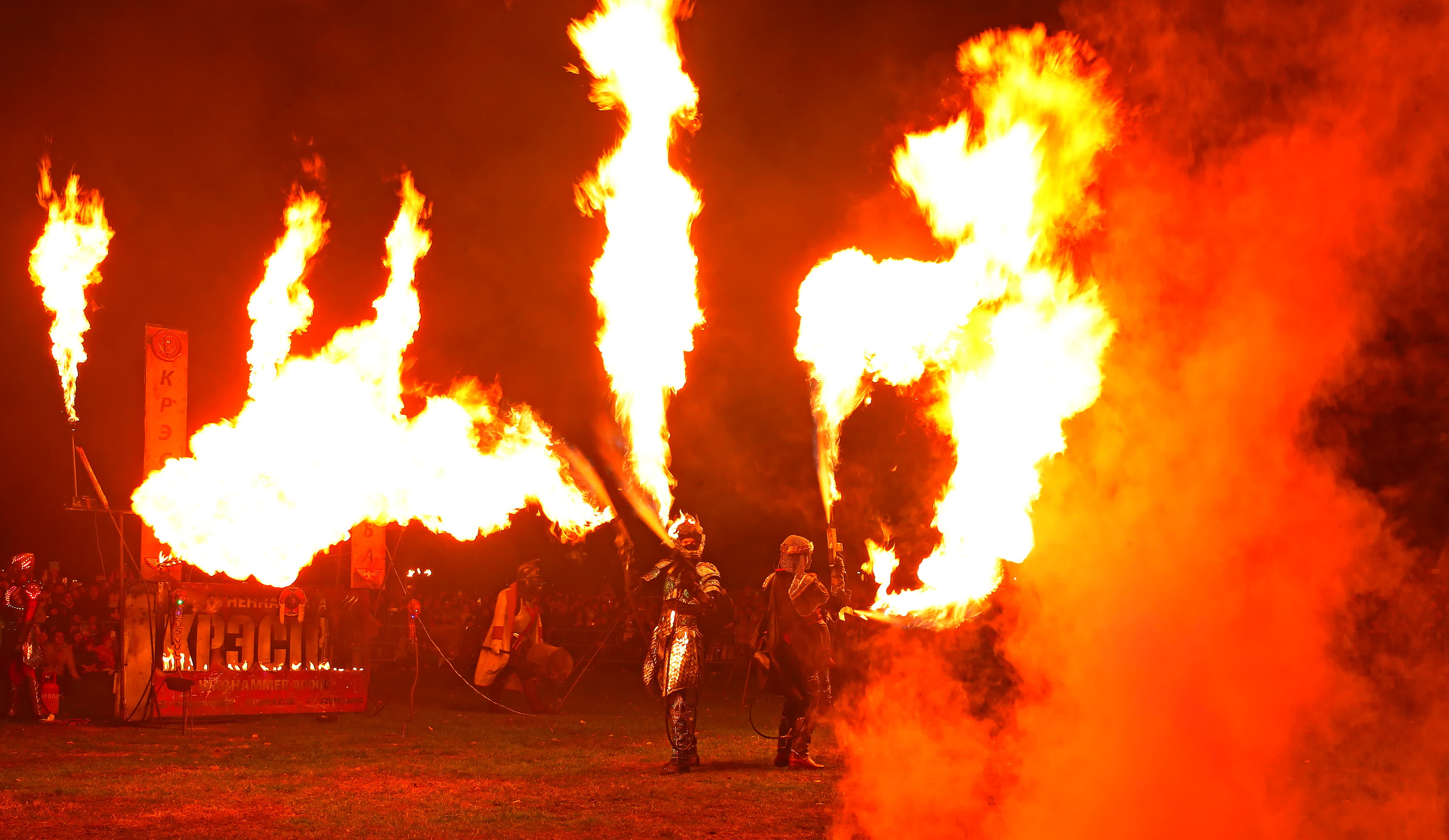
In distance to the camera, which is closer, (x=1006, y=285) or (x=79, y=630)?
(x=1006, y=285)

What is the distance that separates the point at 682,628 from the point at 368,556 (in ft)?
21.8

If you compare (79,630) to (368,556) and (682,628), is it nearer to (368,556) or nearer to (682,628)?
(368,556)

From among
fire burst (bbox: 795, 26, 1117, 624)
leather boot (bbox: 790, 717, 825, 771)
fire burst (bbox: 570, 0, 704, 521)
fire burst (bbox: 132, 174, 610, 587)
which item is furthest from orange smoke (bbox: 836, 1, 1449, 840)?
fire burst (bbox: 132, 174, 610, 587)

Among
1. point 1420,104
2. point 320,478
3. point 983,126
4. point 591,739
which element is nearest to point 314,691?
point 320,478

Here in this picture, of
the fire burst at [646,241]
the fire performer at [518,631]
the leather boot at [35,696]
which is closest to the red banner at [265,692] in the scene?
the leather boot at [35,696]

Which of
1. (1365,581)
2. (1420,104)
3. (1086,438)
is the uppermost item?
(1420,104)

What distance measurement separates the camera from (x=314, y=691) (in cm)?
1434

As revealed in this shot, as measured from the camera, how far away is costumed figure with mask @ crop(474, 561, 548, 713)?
A: 16.1 metres

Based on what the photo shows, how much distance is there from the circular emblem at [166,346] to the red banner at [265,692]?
360 centimetres

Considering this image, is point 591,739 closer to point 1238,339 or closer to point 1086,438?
point 1086,438

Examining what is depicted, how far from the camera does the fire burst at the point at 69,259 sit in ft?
42.9

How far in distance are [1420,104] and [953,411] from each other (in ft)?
11.5

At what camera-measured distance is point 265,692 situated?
549 inches

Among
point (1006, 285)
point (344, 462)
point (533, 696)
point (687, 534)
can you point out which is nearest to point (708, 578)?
point (687, 534)
